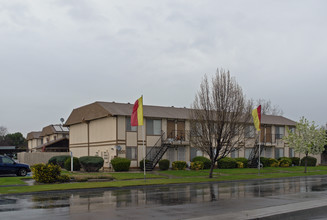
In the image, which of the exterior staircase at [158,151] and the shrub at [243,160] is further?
the shrub at [243,160]

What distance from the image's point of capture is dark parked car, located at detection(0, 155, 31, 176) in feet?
94.4

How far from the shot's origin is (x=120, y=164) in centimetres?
3503

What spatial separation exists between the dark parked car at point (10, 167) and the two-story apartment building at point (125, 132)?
9.43 meters

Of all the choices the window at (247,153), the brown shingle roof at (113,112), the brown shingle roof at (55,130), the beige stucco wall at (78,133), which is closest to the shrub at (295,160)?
the window at (247,153)

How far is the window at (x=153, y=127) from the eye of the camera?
39.1 metres

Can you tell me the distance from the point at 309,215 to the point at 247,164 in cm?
3321

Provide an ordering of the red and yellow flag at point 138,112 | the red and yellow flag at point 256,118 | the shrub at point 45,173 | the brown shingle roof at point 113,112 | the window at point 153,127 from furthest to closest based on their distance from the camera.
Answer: the window at point 153,127
the brown shingle roof at point 113,112
the red and yellow flag at point 256,118
the red and yellow flag at point 138,112
the shrub at point 45,173

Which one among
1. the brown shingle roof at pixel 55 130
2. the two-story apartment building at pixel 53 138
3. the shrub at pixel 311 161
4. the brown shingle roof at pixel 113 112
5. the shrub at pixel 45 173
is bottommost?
the shrub at pixel 311 161

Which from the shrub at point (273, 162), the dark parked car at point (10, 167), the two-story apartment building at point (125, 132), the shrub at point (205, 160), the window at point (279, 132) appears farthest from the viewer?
the window at point (279, 132)

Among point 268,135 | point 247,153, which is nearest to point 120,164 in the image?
point 247,153

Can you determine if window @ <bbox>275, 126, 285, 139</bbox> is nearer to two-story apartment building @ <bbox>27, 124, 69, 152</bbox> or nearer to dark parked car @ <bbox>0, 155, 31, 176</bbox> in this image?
two-story apartment building @ <bbox>27, 124, 69, 152</bbox>

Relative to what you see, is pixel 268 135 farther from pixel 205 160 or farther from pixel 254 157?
pixel 205 160

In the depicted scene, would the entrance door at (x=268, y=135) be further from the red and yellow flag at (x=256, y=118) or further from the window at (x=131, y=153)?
the window at (x=131, y=153)

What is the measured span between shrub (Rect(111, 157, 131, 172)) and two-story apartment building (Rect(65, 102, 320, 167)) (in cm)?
154
